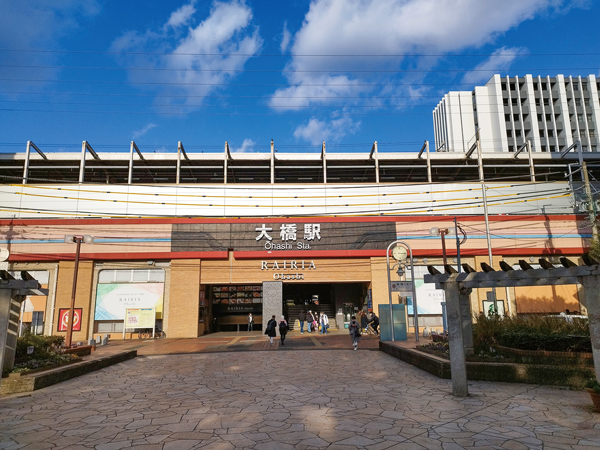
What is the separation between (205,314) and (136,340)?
17.0ft

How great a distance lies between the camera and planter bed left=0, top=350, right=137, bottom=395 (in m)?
10.3

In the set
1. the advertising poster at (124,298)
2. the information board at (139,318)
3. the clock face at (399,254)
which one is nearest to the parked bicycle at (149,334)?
the advertising poster at (124,298)

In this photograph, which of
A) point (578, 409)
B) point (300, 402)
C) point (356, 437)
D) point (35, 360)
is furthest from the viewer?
point (35, 360)

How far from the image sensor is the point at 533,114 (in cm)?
7656

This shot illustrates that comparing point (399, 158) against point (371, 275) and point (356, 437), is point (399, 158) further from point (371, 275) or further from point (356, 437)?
point (356, 437)

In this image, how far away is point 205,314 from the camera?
29.5 meters

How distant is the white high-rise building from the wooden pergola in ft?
233

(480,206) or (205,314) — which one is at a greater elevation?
(480,206)

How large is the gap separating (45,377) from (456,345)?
34.3 feet

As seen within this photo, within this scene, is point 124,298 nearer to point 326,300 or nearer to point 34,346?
point 34,346

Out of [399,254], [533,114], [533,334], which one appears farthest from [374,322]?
[533,114]

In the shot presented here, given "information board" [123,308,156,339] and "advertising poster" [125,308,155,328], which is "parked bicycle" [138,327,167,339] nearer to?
"information board" [123,308,156,339]

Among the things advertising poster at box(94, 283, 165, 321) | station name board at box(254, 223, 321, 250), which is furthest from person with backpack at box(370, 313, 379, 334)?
advertising poster at box(94, 283, 165, 321)

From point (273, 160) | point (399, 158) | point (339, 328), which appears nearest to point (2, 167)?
point (273, 160)
